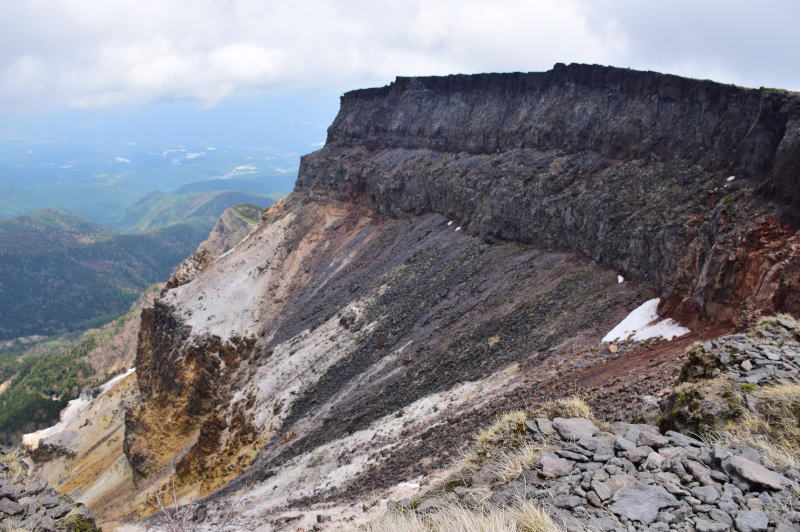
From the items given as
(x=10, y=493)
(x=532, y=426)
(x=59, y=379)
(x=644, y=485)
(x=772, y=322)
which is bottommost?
(x=59, y=379)

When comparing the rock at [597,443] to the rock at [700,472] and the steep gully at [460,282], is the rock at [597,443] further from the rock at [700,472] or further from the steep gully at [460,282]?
the steep gully at [460,282]

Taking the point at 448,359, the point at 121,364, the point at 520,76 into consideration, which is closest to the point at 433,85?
the point at 520,76

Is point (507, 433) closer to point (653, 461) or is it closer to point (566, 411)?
point (566, 411)

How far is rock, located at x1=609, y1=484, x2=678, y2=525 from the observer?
7.16 meters

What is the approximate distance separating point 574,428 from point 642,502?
2.55m

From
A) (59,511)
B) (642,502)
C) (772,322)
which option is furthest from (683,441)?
(59,511)

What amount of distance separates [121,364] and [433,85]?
2910 inches

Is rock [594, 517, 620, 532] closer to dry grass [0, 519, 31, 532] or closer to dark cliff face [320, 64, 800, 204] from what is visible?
dry grass [0, 519, 31, 532]

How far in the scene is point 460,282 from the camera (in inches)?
1334

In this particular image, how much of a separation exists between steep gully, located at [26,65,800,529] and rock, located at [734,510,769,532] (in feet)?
23.6

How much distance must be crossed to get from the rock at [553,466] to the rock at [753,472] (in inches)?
85.2

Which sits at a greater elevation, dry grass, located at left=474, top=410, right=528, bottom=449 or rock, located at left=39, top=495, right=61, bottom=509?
dry grass, located at left=474, top=410, right=528, bottom=449

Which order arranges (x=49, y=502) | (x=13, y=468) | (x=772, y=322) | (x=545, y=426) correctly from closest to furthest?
(x=545, y=426) → (x=772, y=322) → (x=49, y=502) → (x=13, y=468)

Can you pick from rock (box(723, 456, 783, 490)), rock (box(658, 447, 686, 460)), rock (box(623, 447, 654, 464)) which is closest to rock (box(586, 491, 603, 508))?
rock (box(623, 447, 654, 464))
